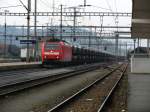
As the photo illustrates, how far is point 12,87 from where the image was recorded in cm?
2119

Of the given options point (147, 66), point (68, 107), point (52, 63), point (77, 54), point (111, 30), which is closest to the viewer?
point (68, 107)

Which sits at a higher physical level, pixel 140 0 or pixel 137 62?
pixel 140 0

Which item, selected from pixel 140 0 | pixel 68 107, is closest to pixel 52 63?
pixel 140 0

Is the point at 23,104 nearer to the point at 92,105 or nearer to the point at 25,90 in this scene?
the point at 92,105

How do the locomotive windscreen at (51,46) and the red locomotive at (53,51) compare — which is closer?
the red locomotive at (53,51)

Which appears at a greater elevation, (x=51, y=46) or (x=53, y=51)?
(x=51, y=46)

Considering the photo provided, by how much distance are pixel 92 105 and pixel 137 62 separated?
23227 mm

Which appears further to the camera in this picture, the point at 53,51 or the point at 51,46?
the point at 51,46

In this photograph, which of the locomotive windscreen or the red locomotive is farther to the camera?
the locomotive windscreen

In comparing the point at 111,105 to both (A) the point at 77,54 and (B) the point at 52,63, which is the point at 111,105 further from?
(A) the point at 77,54

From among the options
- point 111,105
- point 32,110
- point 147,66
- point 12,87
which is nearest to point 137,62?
point 147,66

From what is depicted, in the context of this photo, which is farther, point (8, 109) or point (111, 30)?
point (111, 30)

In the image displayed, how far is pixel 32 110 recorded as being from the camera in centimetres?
1299

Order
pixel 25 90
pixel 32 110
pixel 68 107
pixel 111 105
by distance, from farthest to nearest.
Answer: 1. pixel 25 90
2. pixel 111 105
3. pixel 68 107
4. pixel 32 110
